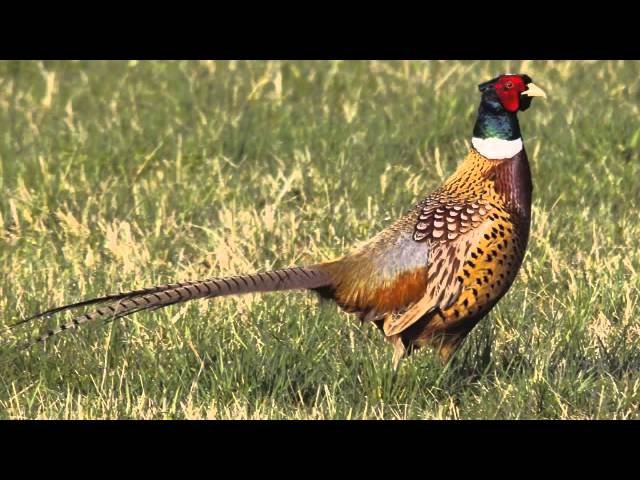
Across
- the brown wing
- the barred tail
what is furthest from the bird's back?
the barred tail

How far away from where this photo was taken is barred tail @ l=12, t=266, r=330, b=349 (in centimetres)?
500

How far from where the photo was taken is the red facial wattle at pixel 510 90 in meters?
5.50

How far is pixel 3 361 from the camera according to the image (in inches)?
219

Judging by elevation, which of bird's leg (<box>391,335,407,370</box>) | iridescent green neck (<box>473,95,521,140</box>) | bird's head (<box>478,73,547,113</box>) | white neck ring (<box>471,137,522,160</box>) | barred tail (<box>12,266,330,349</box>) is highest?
bird's head (<box>478,73,547,113</box>)

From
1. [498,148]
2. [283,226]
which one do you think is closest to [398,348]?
[498,148]

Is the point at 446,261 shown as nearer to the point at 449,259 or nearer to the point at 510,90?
Result: the point at 449,259

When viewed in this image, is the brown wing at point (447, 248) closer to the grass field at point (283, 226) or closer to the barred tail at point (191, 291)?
the grass field at point (283, 226)

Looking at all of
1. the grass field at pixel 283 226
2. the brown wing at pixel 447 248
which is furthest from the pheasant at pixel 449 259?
the grass field at pixel 283 226

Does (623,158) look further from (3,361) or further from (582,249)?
(3,361)

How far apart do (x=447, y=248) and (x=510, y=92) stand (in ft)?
2.02

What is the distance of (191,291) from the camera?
5.11 metres

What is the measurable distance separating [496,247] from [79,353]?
155cm

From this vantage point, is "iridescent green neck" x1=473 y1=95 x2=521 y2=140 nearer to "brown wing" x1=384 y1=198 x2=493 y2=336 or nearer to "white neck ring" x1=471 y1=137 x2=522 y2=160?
"white neck ring" x1=471 y1=137 x2=522 y2=160

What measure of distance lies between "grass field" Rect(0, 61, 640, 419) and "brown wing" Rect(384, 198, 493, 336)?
0.21m
